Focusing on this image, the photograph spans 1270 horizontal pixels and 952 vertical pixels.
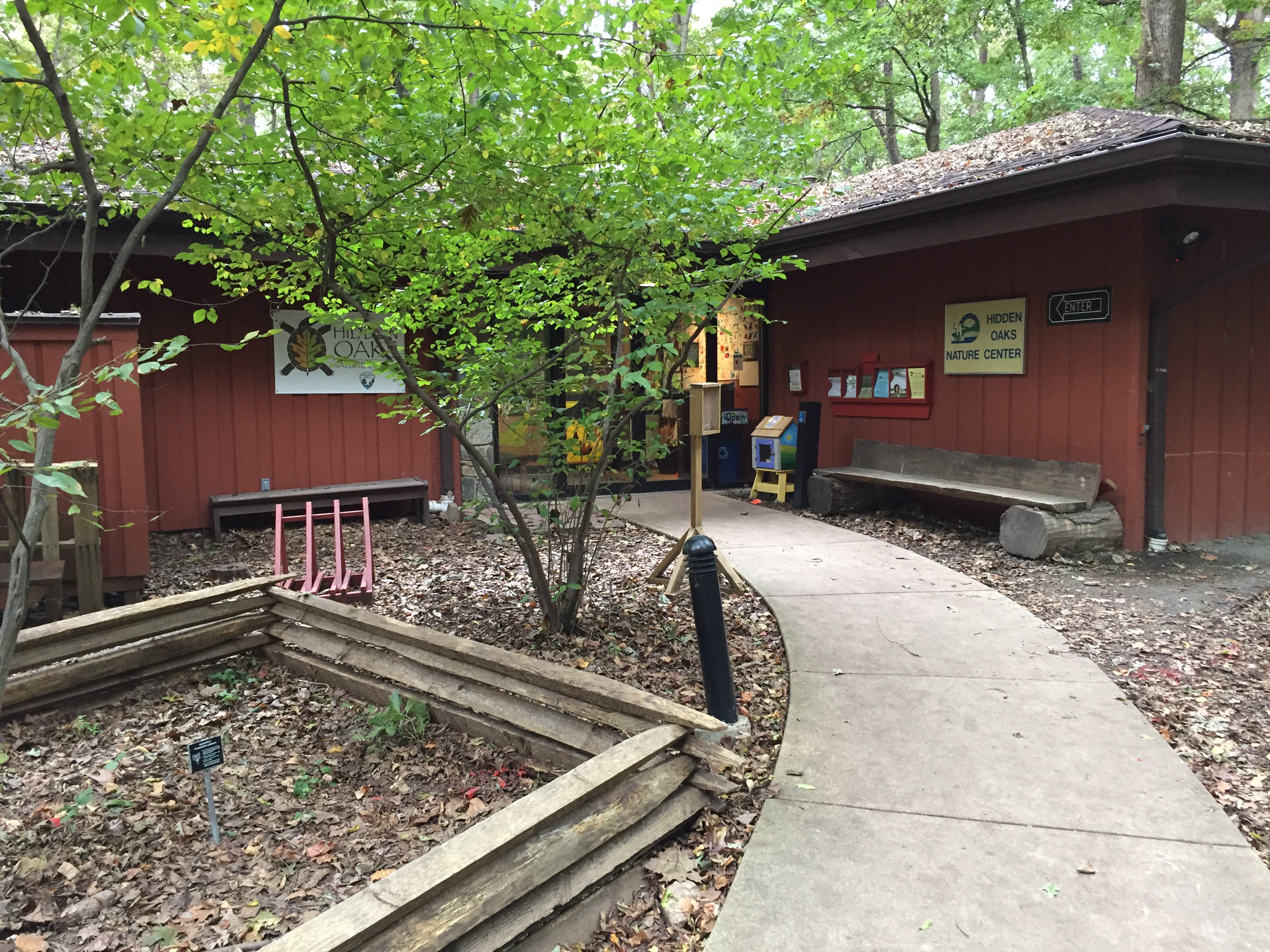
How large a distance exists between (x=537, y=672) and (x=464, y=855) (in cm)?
127

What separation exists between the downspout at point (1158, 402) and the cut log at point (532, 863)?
555cm

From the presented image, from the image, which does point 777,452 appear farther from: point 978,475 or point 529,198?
point 529,198

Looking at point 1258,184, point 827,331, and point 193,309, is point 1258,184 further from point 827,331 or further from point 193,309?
point 193,309

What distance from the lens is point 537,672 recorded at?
3.56 metres

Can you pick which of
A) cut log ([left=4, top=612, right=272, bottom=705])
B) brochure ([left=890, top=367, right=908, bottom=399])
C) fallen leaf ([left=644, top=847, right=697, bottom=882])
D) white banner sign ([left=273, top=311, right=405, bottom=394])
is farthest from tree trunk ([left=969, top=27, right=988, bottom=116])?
fallen leaf ([left=644, top=847, right=697, bottom=882])

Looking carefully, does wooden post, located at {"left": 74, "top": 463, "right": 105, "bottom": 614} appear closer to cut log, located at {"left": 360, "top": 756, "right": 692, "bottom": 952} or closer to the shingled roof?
cut log, located at {"left": 360, "top": 756, "right": 692, "bottom": 952}

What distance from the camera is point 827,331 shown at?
10.1 metres

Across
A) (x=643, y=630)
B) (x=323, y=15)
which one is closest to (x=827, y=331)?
(x=643, y=630)

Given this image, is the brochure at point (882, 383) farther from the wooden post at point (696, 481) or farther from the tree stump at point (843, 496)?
the wooden post at point (696, 481)

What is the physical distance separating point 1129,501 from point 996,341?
189 centimetres

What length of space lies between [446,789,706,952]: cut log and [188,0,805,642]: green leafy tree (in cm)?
177

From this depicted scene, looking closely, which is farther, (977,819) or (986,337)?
(986,337)

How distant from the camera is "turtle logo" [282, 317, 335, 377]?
28.8 feet

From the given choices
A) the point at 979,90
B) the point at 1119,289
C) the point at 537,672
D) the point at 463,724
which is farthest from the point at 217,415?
the point at 979,90
